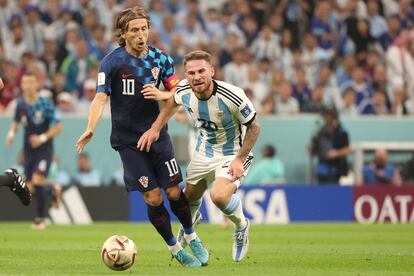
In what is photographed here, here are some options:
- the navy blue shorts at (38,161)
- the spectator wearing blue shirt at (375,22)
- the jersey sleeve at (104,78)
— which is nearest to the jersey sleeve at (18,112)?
the navy blue shorts at (38,161)

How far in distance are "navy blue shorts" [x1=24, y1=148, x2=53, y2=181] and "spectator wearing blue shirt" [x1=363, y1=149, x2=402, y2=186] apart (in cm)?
697

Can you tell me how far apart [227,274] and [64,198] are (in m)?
11.1

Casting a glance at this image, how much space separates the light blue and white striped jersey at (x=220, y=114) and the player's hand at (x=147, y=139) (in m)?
0.45

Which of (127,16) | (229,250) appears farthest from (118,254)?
(229,250)

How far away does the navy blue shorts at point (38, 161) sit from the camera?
59.7ft

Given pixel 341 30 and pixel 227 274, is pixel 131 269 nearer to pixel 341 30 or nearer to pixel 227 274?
pixel 227 274

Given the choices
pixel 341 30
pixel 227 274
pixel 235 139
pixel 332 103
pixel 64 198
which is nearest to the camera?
pixel 227 274

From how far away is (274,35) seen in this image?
926 inches

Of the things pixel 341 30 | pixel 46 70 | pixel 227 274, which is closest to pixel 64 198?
pixel 46 70

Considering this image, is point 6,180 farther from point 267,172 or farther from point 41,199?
point 267,172

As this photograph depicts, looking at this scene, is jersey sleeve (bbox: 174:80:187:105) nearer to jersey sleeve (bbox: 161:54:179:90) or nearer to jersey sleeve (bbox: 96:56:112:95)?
jersey sleeve (bbox: 161:54:179:90)

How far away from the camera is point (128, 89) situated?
10.4 meters

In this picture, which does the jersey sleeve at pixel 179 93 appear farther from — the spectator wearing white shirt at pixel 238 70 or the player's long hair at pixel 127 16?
the spectator wearing white shirt at pixel 238 70

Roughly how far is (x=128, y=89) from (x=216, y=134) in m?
1.08
